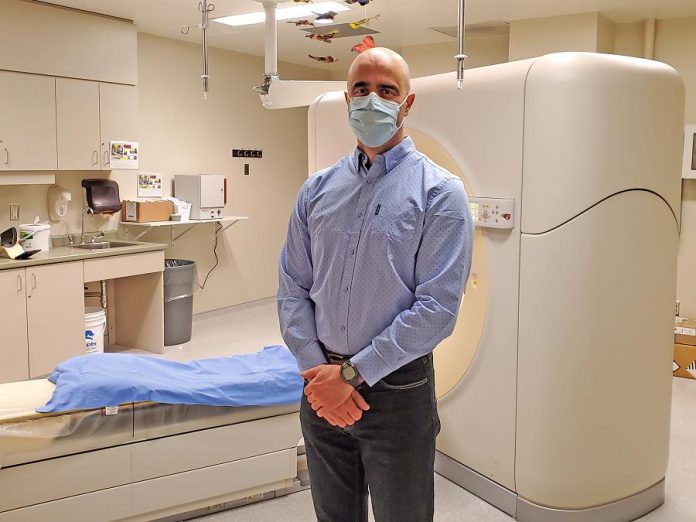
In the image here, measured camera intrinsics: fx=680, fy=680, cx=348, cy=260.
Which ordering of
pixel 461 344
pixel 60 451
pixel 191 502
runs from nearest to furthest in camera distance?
1. pixel 60 451
2. pixel 191 502
3. pixel 461 344

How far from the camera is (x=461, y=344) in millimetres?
3117

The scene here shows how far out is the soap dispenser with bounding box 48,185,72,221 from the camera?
524cm

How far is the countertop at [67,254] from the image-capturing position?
174 inches

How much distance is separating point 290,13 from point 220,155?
217cm

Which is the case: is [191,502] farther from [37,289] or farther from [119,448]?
[37,289]

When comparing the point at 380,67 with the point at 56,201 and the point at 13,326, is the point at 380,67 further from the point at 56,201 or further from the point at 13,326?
the point at 56,201

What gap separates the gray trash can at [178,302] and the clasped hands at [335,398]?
409 cm

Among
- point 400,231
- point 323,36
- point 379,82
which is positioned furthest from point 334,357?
point 323,36

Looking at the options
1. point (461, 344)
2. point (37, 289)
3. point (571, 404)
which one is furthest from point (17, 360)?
point (571, 404)

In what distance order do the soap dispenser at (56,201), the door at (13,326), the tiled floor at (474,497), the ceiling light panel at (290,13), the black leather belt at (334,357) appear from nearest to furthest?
the black leather belt at (334,357), the tiled floor at (474,497), the door at (13,326), the ceiling light panel at (290,13), the soap dispenser at (56,201)

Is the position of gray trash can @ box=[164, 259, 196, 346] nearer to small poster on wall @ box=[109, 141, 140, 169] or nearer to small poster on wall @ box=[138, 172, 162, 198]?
small poster on wall @ box=[138, 172, 162, 198]

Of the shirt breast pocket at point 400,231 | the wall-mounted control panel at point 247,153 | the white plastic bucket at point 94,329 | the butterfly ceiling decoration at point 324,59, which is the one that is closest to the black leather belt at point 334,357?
the shirt breast pocket at point 400,231

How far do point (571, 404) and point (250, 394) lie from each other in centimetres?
133

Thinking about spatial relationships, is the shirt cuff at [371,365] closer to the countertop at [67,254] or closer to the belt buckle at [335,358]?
the belt buckle at [335,358]
